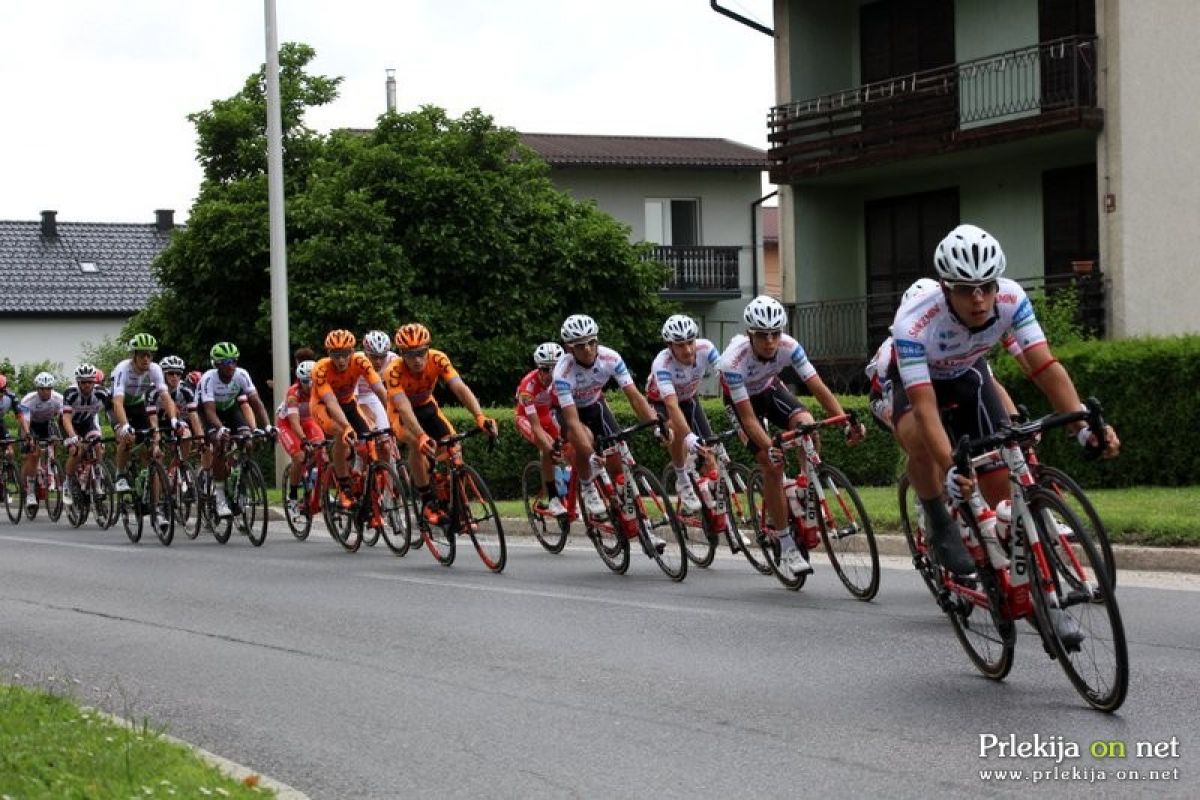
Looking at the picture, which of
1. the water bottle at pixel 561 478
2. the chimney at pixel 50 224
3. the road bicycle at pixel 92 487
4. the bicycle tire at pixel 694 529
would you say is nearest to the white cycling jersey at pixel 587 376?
the bicycle tire at pixel 694 529

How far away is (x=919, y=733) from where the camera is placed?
7.71 meters

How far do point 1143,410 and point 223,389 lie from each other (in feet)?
30.9

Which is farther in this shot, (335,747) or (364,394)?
(364,394)

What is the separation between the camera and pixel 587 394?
50.5 feet

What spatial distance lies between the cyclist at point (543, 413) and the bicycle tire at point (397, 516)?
3.98ft

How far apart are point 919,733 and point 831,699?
3.12 ft

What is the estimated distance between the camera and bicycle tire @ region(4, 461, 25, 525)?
2623 centimetres

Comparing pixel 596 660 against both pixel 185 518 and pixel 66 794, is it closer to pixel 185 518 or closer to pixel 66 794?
pixel 66 794

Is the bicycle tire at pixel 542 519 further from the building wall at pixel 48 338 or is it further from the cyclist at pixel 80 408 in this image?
the building wall at pixel 48 338

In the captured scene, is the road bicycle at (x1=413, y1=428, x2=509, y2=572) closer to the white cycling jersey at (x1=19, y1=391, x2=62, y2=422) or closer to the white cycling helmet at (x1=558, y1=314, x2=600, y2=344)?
the white cycling helmet at (x1=558, y1=314, x2=600, y2=344)

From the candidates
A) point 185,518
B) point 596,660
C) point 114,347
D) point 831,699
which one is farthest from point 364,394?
point 114,347

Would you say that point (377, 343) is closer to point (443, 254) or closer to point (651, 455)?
point (651, 455)

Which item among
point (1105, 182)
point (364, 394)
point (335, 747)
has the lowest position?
point (335, 747)

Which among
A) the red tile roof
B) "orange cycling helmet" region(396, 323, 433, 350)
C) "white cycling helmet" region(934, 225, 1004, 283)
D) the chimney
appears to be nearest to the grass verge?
"white cycling helmet" region(934, 225, 1004, 283)
